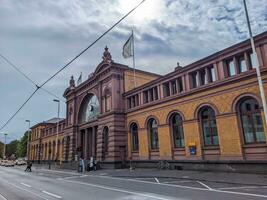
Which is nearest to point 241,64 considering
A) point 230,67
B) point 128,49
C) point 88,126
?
point 230,67

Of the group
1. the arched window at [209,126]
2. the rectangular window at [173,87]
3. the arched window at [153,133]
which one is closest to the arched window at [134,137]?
the arched window at [153,133]

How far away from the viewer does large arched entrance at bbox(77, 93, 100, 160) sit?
127 ft

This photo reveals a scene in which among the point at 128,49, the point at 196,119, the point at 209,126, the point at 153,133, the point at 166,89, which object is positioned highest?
the point at 128,49

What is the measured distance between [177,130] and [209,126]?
4.07 metres

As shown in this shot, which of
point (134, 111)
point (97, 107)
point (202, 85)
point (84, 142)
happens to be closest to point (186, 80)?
point (202, 85)

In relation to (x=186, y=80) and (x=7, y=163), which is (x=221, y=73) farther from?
(x=7, y=163)

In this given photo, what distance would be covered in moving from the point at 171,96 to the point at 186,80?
7.83 ft

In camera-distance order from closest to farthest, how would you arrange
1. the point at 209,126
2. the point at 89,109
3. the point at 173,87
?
the point at 209,126 < the point at 173,87 < the point at 89,109

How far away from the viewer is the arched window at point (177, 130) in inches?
1008

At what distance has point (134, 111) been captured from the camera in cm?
3195

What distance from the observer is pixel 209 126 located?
22.9m

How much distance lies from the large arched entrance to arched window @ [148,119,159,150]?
37.0 ft

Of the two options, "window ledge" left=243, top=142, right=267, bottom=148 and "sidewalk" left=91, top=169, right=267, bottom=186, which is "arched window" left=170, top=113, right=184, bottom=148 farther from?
"window ledge" left=243, top=142, right=267, bottom=148

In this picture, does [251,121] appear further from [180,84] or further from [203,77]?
[180,84]
